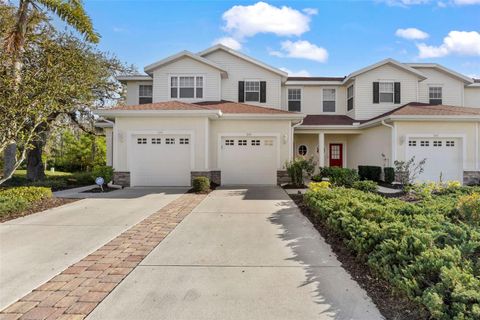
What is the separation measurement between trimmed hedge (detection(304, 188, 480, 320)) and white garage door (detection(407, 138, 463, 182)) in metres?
8.23

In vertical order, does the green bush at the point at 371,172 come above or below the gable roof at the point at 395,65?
below

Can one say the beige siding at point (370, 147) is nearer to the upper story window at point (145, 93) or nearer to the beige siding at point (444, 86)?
the beige siding at point (444, 86)

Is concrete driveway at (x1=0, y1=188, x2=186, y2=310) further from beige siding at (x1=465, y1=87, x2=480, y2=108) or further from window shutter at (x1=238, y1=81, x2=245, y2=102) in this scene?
beige siding at (x1=465, y1=87, x2=480, y2=108)

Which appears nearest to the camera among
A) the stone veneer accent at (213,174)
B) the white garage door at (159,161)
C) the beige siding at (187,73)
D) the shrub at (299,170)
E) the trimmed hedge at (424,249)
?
the trimmed hedge at (424,249)

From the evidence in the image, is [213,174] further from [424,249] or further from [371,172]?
[424,249]

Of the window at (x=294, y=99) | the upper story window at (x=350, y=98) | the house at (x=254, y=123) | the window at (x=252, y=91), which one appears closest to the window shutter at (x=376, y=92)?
the house at (x=254, y=123)

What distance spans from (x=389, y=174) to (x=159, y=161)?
10.0 m

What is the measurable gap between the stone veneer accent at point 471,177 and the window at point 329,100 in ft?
25.4

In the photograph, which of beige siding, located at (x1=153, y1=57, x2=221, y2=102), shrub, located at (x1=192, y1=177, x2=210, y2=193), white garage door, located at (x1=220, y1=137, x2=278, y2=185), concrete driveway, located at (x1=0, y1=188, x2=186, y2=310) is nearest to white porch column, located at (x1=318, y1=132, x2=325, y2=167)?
white garage door, located at (x1=220, y1=137, x2=278, y2=185)

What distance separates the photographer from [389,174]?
1341 centimetres

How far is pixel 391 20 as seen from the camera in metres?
13.0

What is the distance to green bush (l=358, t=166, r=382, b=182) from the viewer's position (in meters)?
14.7

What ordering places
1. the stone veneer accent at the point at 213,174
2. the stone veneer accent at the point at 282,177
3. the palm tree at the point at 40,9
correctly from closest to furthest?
1. the palm tree at the point at 40,9
2. the stone veneer accent at the point at 213,174
3. the stone veneer accent at the point at 282,177

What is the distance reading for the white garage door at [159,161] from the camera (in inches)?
522
